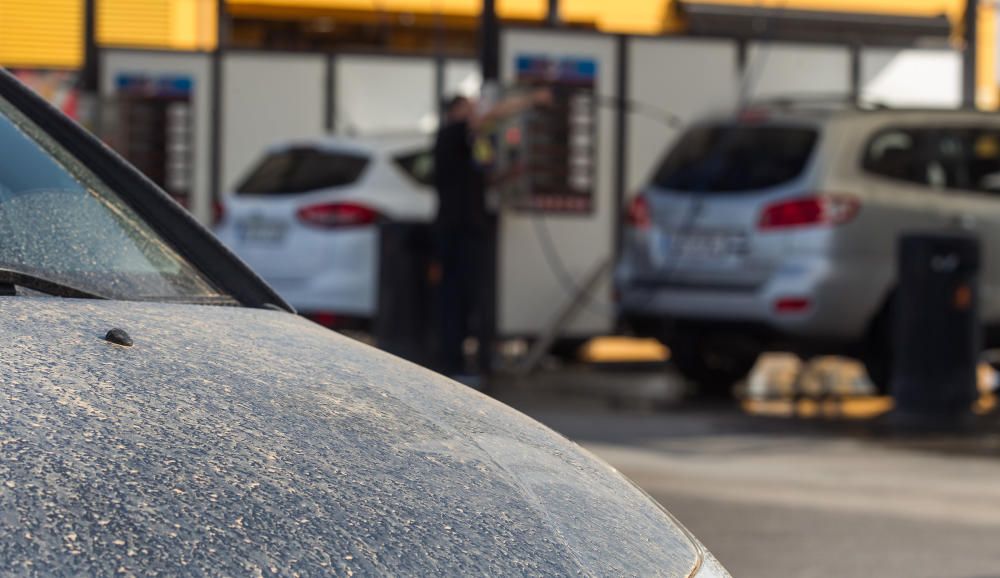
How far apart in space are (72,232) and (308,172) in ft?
36.8

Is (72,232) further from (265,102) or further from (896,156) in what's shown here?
(265,102)

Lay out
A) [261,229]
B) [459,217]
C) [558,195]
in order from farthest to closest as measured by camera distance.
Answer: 1. [558,195]
2. [261,229]
3. [459,217]

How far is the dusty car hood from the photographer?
1688 mm

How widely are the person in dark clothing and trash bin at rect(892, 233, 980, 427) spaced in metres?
2.95

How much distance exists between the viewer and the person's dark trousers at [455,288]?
12938 millimetres

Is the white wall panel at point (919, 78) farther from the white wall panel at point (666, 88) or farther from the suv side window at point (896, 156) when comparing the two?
the suv side window at point (896, 156)

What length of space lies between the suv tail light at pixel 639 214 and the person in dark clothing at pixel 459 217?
959 millimetres

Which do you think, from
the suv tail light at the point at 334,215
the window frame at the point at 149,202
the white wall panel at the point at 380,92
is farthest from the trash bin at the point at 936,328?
the window frame at the point at 149,202

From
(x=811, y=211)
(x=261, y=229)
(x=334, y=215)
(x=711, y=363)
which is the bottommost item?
(x=711, y=363)

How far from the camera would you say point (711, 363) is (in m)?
12.9

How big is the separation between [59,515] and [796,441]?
8.90 metres

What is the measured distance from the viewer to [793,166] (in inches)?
467

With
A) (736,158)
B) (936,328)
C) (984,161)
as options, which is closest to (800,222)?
(736,158)

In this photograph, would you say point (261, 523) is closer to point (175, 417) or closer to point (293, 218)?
point (175, 417)
